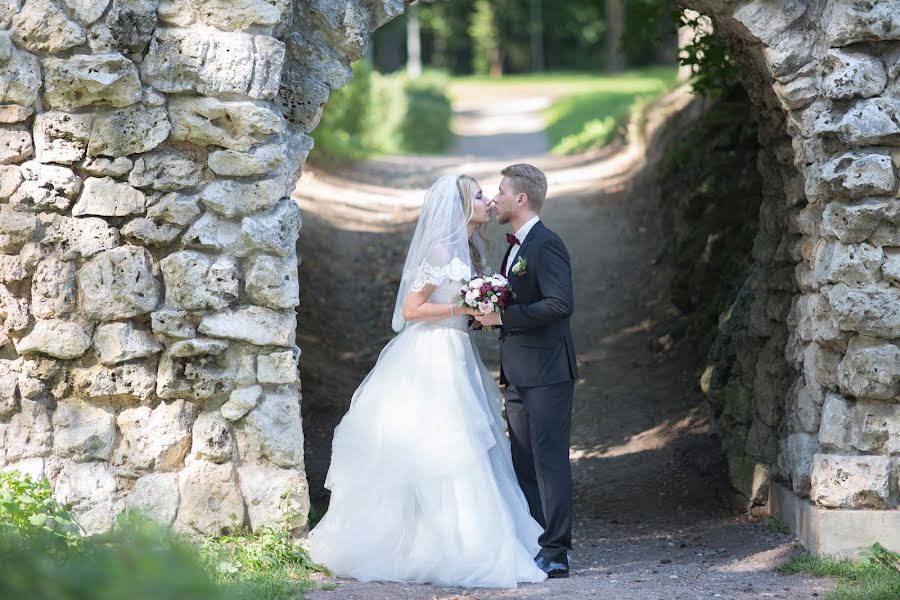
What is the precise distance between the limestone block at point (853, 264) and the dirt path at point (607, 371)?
158cm

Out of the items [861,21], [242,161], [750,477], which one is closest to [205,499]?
[242,161]

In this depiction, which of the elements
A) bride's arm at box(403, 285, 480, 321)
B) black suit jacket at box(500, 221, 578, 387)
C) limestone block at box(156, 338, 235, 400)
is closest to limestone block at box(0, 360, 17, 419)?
limestone block at box(156, 338, 235, 400)

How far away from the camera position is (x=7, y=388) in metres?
5.20

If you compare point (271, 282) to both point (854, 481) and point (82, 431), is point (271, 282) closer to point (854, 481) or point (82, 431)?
point (82, 431)

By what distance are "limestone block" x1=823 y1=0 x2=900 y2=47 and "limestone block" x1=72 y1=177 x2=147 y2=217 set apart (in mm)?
3700

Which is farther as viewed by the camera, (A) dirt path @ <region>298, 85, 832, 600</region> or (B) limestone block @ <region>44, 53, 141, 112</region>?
(A) dirt path @ <region>298, 85, 832, 600</region>

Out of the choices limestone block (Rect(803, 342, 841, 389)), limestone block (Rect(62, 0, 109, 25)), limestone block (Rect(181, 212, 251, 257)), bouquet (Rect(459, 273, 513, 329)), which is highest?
limestone block (Rect(62, 0, 109, 25))

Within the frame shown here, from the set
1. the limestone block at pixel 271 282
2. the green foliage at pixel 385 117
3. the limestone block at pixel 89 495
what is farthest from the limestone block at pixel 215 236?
the green foliage at pixel 385 117

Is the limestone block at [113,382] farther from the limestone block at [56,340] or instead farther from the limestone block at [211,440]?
the limestone block at [211,440]

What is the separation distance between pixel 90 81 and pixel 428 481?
8.48 feet

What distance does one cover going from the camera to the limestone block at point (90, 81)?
5.05m

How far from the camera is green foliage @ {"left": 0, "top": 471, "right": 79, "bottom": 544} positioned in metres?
4.68

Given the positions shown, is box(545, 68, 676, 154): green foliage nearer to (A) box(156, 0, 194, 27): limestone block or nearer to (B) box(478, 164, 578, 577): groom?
(B) box(478, 164, 578, 577): groom

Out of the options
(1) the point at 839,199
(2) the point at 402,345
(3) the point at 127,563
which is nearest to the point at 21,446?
(2) the point at 402,345
